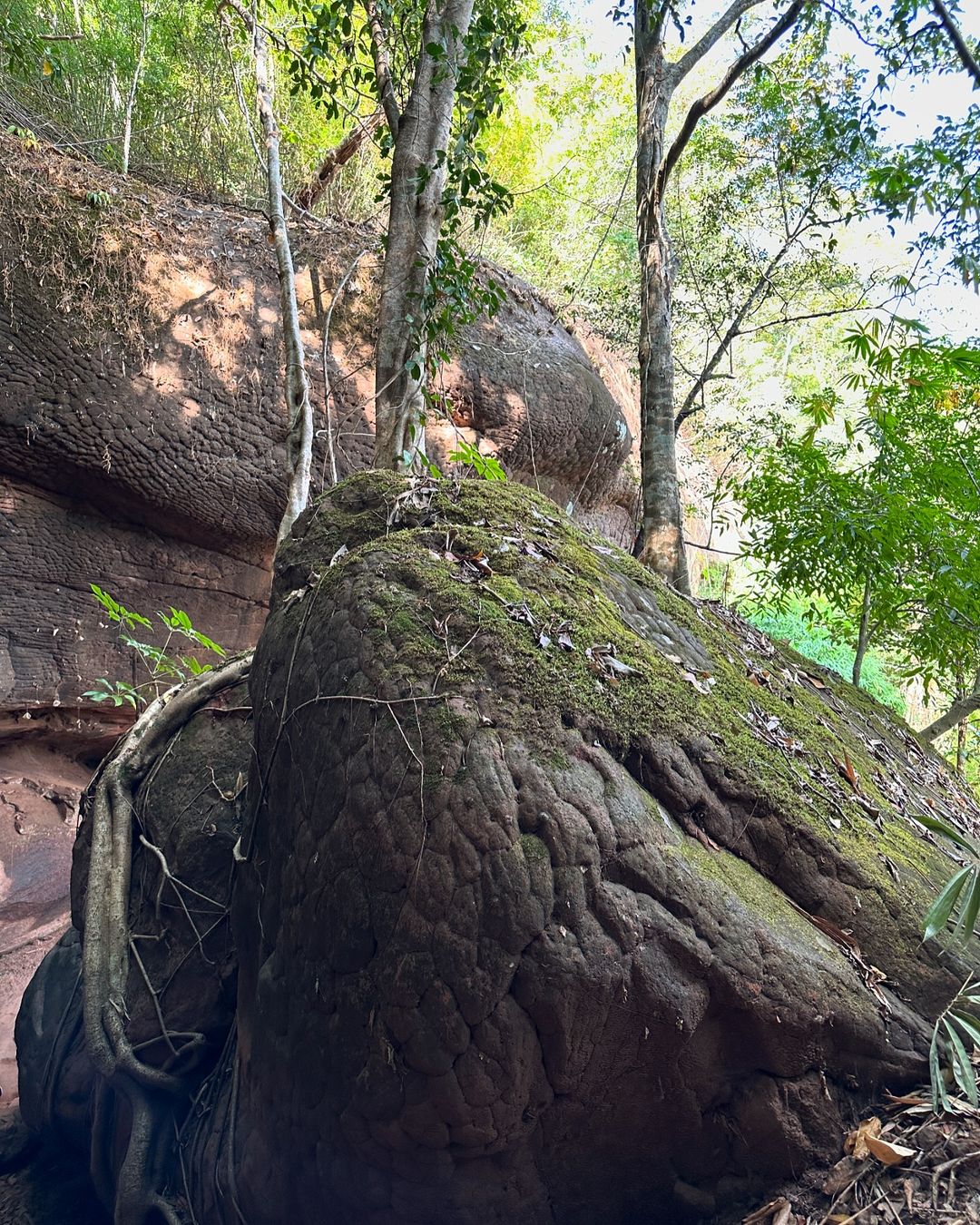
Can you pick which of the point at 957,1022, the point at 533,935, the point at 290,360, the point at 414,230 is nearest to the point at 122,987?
the point at 533,935

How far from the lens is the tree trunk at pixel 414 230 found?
5.41 m

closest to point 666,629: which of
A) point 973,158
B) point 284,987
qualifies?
point 284,987

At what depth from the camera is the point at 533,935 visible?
2285 millimetres

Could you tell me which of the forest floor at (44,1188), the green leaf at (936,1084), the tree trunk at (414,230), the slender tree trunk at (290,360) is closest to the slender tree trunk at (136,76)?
the slender tree trunk at (290,360)

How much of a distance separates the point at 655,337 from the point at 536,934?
18.2ft

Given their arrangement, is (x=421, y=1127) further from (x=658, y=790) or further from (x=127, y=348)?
(x=127, y=348)

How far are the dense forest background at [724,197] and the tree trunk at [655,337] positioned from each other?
0.74 ft

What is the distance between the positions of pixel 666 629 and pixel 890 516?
2.35 meters

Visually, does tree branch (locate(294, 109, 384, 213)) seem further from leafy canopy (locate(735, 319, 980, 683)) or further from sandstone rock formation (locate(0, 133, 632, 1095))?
leafy canopy (locate(735, 319, 980, 683))

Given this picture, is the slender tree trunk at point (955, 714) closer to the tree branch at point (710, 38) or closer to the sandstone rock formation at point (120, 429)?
the sandstone rock formation at point (120, 429)

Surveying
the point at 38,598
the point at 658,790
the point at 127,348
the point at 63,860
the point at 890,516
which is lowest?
the point at 63,860

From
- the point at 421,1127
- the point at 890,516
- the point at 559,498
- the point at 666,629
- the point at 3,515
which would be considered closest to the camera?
the point at 421,1127

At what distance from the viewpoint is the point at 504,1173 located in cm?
242

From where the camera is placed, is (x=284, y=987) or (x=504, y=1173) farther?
(x=284, y=987)
